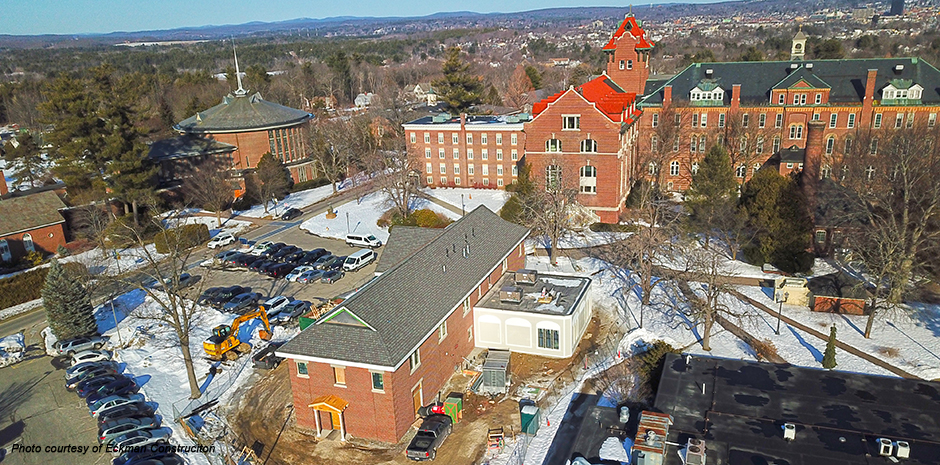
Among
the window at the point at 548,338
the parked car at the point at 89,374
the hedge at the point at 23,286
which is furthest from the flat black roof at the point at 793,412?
the hedge at the point at 23,286

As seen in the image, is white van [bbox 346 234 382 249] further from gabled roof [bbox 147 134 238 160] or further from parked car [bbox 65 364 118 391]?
parked car [bbox 65 364 118 391]

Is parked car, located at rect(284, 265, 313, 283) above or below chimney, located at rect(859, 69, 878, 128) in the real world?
below

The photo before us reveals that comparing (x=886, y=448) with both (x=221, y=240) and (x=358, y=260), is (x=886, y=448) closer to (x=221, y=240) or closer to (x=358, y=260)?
(x=358, y=260)

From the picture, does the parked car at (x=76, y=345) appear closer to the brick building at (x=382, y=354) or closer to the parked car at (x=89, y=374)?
the parked car at (x=89, y=374)

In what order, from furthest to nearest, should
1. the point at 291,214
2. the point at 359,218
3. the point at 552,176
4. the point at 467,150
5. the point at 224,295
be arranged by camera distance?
the point at 467,150
the point at 291,214
the point at 359,218
the point at 552,176
the point at 224,295

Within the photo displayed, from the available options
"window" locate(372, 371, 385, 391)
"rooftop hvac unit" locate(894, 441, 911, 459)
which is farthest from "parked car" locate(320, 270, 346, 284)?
"rooftop hvac unit" locate(894, 441, 911, 459)

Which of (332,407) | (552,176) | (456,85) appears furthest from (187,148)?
(332,407)

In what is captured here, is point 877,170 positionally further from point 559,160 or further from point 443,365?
point 443,365
